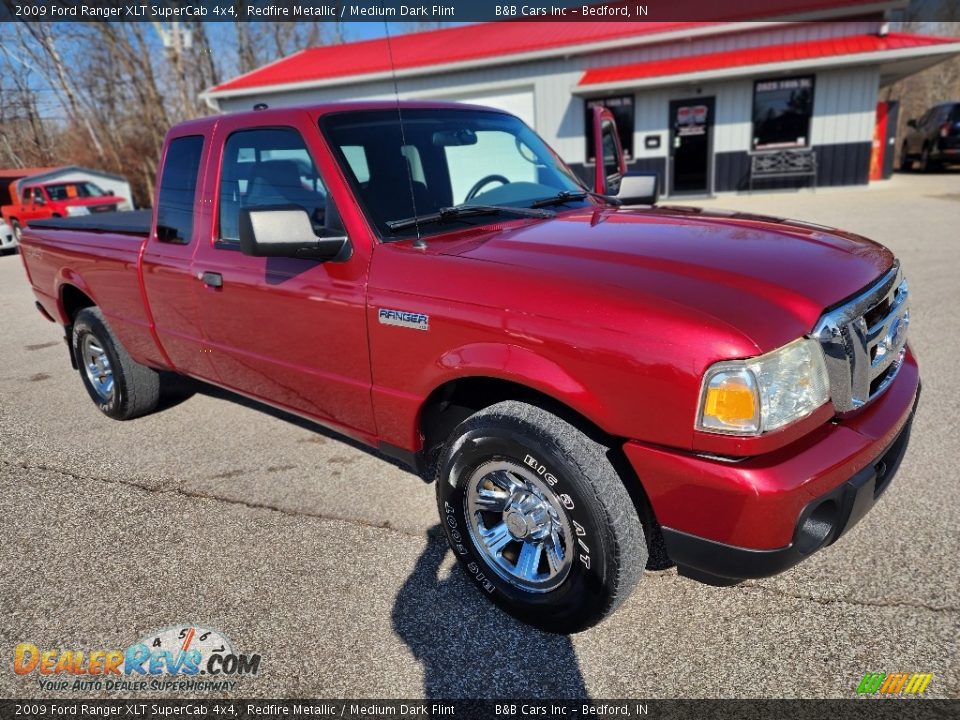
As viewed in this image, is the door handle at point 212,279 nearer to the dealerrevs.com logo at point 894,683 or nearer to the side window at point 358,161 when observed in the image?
the side window at point 358,161

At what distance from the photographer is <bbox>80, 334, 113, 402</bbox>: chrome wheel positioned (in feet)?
15.8

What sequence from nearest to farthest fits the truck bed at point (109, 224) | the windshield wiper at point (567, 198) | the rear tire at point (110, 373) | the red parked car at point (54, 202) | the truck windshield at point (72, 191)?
the windshield wiper at point (567, 198) < the truck bed at point (109, 224) < the rear tire at point (110, 373) < the red parked car at point (54, 202) < the truck windshield at point (72, 191)

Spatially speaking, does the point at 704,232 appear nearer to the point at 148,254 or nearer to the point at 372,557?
the point at 372,557

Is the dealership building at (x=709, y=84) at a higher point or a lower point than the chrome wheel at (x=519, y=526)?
higher

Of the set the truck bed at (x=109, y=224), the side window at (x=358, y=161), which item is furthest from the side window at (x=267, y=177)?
the truck bed at (x=109, y=224)

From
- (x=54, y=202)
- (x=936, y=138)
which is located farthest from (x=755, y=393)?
(x=936, y=138)

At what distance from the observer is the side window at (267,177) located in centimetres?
305

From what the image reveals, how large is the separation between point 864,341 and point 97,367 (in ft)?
16.3

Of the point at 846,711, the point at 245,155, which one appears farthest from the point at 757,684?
the point at 245,155

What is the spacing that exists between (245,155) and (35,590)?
7.31 feet

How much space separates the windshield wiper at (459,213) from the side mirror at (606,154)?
86 centimetres

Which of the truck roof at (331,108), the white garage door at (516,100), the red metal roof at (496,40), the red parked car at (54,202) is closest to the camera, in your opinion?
the truck roof at (331,108)

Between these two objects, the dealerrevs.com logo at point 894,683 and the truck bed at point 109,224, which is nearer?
the dealerrevs.com logo at point 894,683

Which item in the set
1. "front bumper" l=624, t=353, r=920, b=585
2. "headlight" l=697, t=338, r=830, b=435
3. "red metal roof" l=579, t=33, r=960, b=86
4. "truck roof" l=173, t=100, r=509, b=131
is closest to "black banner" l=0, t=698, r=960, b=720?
"front bumper" l=624, t=353, r=920, b=585
